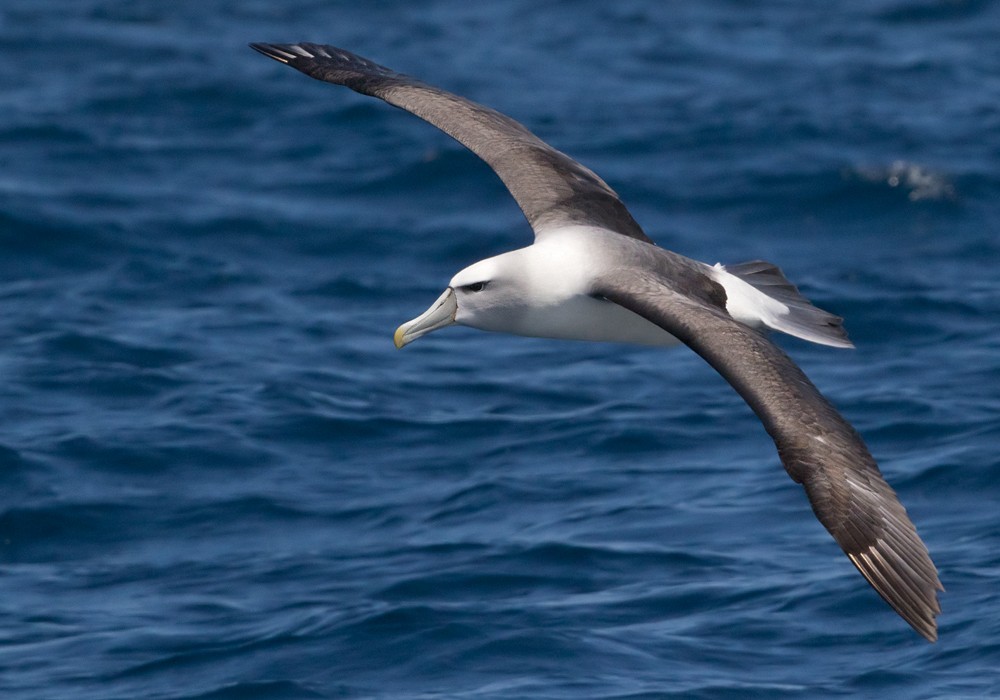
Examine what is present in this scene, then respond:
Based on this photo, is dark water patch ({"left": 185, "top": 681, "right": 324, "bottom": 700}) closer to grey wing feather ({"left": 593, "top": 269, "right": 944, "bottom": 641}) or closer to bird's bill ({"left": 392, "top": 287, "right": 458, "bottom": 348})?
bird's bill ({"left": 392, "top": 287, "right": 458, "bottom": 348})

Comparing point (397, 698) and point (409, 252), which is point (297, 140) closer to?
point (409, 252)

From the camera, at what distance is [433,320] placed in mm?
9547

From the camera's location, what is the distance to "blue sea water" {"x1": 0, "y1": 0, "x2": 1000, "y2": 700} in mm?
9469

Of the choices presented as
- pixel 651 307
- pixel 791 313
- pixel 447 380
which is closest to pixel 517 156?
pixel 791 313

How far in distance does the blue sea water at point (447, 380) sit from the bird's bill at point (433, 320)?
143 centimetres

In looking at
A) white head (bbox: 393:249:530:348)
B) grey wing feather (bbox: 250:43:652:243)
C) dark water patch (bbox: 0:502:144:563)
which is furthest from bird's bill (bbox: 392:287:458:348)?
dark water patch (bbox: 0:502:144:563)

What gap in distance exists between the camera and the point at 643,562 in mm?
A: 10164

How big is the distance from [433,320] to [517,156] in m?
1.80

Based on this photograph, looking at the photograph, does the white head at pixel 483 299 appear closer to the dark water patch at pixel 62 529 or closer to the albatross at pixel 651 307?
the albatross at pixel 651 307

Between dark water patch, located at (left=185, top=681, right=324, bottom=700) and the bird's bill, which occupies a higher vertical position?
the bird's bill

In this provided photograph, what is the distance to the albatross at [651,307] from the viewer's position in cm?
777

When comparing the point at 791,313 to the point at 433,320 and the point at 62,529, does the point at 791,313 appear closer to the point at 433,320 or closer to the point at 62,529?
the point at 433,320

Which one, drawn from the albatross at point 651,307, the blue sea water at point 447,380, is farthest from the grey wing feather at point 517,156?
the blue sea water at point 447,380

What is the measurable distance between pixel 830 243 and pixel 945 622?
6244mm
